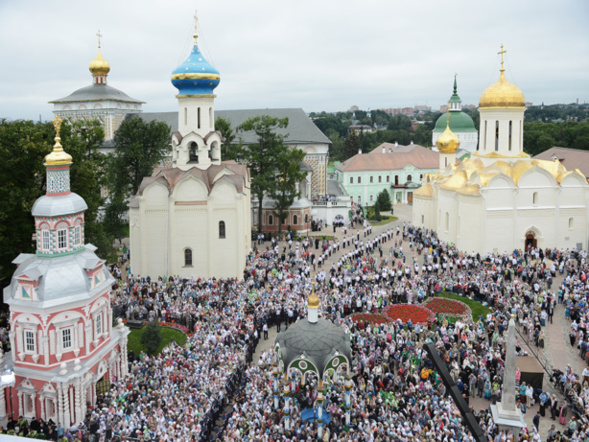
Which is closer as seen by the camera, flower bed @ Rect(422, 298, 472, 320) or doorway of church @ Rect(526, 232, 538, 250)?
flower bed @ Rect(422, 298, 472, 320)

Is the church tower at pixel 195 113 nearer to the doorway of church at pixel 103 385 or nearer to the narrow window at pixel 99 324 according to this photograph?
the narrow window at pixel 99 324

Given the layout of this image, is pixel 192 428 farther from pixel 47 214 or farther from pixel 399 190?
pixel 399 190

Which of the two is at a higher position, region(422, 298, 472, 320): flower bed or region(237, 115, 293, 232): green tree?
region(237, 115, 293, 232): green tree

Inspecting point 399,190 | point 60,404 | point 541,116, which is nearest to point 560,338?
point 60,404

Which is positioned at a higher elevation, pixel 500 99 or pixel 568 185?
pixel 500 99

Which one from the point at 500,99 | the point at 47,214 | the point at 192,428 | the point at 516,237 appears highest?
the point at 500,99

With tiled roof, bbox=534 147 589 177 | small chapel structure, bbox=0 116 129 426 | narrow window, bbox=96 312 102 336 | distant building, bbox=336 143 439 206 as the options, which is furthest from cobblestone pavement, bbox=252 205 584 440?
distant building, bbox=336 143 439 206

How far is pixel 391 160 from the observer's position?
180ft

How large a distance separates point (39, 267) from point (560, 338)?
56.2 ft

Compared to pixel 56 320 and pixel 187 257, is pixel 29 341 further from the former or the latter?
pixel 187 257

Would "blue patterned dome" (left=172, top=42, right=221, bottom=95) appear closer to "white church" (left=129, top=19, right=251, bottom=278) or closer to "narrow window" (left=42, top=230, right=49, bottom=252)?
"white church" (left=129, top=19, right=251, bottom=278)

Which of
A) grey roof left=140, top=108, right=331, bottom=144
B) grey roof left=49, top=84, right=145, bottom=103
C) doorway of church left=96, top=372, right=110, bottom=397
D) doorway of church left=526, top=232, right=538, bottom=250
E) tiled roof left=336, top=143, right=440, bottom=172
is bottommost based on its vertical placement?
doorway of church left=96, top=372, right=110, bottom=397

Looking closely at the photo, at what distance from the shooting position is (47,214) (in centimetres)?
1456

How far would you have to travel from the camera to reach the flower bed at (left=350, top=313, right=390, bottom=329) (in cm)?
1908
